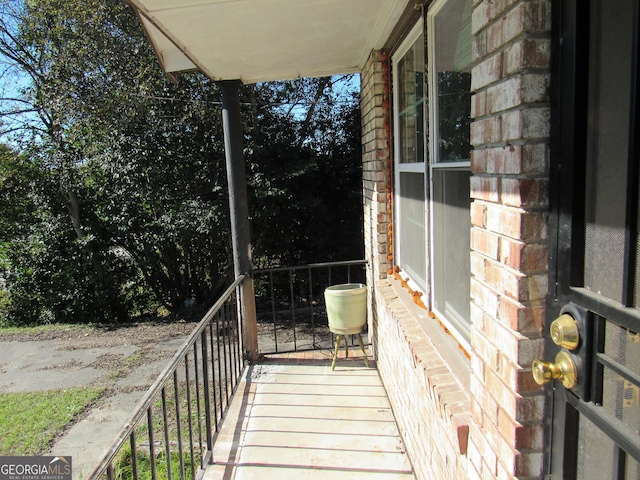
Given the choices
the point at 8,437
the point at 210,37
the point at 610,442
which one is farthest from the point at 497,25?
the point at 8,437

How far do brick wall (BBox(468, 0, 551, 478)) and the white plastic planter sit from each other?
231cm

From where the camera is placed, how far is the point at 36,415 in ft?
13.2

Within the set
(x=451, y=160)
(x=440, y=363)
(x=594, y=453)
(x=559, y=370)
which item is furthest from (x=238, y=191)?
(x=594, y=453)

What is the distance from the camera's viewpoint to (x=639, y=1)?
→ 2.46ft

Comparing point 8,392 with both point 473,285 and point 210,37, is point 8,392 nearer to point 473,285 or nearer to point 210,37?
point 210,37

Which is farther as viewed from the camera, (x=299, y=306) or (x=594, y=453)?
(x=299, y=306)

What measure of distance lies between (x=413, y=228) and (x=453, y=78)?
1049mm

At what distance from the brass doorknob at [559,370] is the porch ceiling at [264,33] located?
196 centimetres

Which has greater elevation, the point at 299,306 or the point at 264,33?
the point at 264,33

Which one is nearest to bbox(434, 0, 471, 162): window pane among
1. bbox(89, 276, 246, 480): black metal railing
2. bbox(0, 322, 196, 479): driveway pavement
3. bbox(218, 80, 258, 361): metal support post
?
bbox(89, 276, 246, 480): black metal railing

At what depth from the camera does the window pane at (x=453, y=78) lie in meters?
1.72

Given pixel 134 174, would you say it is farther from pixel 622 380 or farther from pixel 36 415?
pixel 622 380

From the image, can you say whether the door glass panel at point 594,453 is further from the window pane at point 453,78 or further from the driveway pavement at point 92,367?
the driveway pavement at point 92,367

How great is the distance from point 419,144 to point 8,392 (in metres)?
4.74
